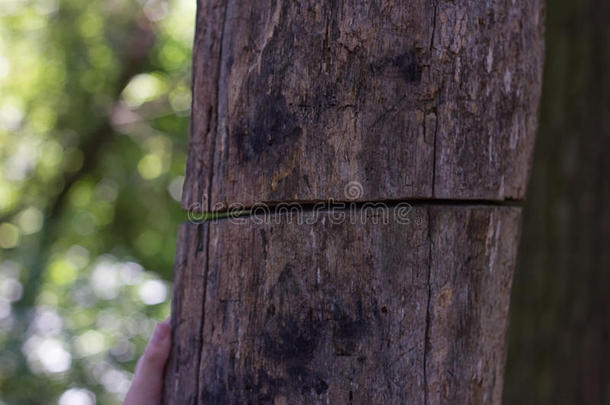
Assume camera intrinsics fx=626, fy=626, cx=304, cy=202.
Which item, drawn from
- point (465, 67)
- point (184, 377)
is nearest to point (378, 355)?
point (184, 377)

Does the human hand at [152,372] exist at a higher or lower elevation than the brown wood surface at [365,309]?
lower

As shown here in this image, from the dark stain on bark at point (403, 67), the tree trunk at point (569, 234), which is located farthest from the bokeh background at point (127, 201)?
the dark stain on bark at point (403, 67)

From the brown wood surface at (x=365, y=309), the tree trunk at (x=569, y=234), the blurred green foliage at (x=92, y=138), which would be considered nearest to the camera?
the brown wood surface at (x=365, y=309)

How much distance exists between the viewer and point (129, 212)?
6250 mm

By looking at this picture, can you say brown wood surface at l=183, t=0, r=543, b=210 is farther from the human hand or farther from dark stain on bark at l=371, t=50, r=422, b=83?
the human hand

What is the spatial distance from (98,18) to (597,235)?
4.51 metres

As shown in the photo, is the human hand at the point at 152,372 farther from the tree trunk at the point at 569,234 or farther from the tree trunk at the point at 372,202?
the tree trunk at the point at 569,234

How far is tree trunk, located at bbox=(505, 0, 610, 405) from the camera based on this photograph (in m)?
3.04

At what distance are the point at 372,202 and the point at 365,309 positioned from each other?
23 centimetres

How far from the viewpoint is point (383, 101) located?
132 cm

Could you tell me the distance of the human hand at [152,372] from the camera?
154cm

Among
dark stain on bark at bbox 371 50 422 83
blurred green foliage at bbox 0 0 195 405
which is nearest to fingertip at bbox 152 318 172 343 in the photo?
dark stain on bark at bbox 371 50 422 83

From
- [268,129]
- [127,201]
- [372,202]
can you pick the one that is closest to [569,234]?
[372,202]

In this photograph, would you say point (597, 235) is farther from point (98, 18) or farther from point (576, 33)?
point (98, 18)
